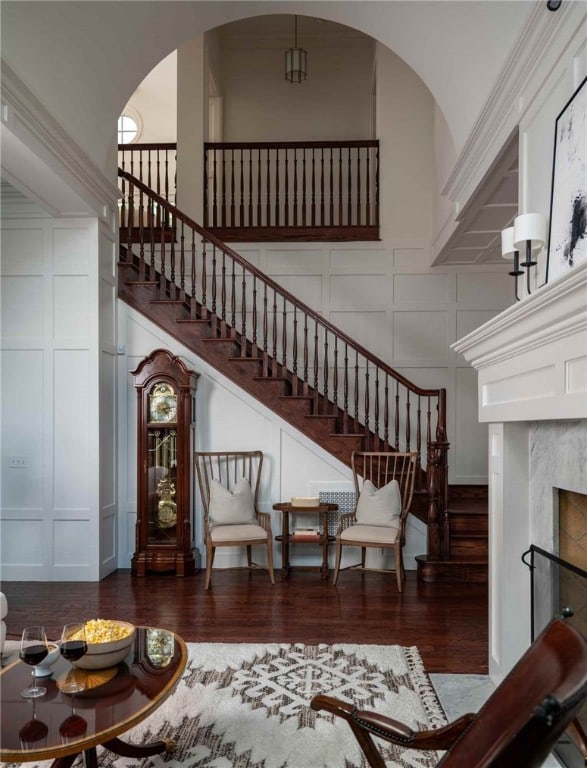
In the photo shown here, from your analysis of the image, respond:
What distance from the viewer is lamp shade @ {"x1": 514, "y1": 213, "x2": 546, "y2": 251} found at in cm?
273

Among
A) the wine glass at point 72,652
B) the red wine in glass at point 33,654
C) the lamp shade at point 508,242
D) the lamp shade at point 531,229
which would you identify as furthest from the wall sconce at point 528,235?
the red wine in glass at point 33,654

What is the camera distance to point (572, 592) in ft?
8.12

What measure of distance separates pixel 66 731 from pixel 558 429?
87.2 inches

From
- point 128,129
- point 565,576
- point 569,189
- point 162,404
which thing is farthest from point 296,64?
point 565,576

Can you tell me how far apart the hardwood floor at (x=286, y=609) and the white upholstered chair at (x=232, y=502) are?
354 millimetres

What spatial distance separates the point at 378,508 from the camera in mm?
5191

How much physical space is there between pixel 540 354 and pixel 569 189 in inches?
28.0

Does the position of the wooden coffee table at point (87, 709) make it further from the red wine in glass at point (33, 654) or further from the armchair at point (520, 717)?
the armchair at point (520, 717)

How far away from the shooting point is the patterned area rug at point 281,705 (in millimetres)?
2533

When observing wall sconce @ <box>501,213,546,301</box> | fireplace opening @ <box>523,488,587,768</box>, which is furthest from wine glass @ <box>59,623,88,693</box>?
wall sconce @ <box>501,213,546,301</box>

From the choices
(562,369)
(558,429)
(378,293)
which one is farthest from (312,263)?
(562,369)

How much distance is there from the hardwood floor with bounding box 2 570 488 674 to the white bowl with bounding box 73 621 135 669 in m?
1.56

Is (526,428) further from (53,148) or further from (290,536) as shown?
(53,148)

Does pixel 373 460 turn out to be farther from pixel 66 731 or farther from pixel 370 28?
pixel 66 731
